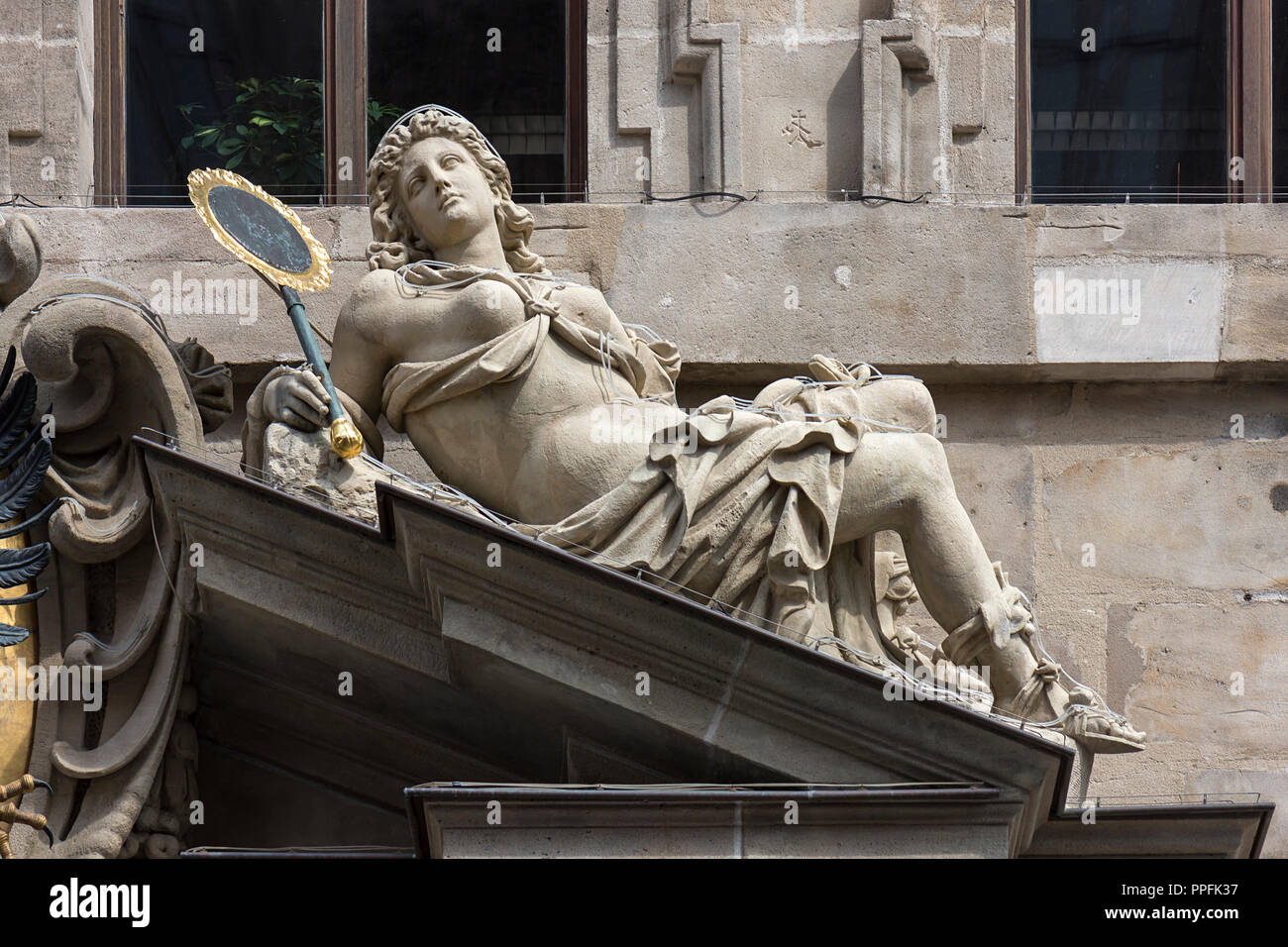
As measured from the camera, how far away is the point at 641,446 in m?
9.23

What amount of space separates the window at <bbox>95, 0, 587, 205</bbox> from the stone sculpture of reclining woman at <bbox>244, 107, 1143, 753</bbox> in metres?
1.85

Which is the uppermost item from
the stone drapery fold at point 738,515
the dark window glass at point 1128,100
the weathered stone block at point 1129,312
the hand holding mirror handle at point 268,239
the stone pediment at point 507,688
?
the dark window glass at point 1128,100

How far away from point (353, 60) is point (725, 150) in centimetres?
159

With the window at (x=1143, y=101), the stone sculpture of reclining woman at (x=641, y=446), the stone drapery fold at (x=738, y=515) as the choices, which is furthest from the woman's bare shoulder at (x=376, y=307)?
the window at (x=1143, y=101)

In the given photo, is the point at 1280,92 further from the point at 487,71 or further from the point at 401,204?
the point at 401,204

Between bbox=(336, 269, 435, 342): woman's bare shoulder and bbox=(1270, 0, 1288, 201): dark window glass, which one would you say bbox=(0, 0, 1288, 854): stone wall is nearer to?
bbox=(1270, 0, 1288, 201): dark window glass

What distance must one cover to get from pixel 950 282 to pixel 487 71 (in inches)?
80.4

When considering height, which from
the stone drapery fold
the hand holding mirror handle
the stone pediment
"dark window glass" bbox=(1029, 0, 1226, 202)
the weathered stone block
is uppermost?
"dark window glass" bbox=(1029, 0, 1226, 202)

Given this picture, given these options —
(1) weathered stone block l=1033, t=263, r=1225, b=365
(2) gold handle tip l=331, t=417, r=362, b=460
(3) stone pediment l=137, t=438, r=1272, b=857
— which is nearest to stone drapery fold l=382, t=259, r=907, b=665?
(3) stone pediment l=137, t=438, r=1272, b=857

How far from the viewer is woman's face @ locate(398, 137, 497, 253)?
386 inches

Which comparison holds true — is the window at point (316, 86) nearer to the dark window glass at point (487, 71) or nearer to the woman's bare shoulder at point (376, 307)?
the dark window glass at point (487, 71)

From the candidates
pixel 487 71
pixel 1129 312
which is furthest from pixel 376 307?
pixel 1129 312

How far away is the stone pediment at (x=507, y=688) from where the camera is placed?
860cm

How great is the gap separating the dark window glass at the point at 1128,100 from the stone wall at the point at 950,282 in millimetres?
351
